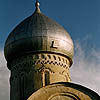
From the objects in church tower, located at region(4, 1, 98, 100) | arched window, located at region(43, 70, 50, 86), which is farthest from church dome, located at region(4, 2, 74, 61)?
arched window, located at region(43, 70, 50, 86)

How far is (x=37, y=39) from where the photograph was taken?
16578mm

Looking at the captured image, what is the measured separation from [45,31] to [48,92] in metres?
3.46

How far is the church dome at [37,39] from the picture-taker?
54.2ft

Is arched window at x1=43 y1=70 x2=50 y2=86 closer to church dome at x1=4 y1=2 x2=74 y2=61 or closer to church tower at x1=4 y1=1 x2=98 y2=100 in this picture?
church tower at x1=4 y1=1 x2=98 y2=100

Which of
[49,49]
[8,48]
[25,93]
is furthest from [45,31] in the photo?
[25,93]

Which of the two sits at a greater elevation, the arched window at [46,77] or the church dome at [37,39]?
the church dome at [37,39]

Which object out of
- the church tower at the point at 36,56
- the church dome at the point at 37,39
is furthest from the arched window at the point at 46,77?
the church dome at the point at 37,39

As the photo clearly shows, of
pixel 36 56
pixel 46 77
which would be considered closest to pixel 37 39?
pixel 36 56

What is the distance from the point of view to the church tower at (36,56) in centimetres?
1650

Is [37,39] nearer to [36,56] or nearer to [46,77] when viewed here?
[36,56]

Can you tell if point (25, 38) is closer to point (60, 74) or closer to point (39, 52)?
point (39, 52)

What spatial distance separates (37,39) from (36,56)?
2.79 feet

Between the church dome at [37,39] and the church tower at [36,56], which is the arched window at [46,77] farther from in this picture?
the church dome at [37,39]

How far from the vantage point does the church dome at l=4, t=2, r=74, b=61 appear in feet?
54.2
